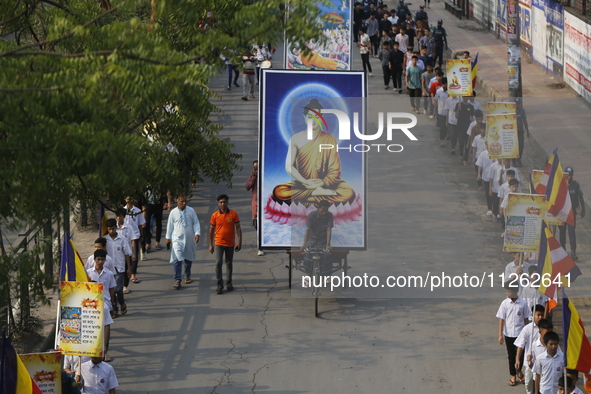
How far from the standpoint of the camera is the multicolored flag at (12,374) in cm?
871

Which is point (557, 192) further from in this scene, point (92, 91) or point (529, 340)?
point (92, 91)

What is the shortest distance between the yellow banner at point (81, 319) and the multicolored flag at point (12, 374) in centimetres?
137

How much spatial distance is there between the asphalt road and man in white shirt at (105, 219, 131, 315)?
31 centimetres

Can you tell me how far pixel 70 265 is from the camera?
11.1 m

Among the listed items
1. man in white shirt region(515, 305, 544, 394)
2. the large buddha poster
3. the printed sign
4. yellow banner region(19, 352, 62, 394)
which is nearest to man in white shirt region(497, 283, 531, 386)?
man in white shirt region(515, 305, 544, 394)

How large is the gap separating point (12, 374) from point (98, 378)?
1.40 metres

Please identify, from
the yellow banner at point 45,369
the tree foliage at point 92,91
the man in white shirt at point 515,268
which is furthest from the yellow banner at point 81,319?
the man in white shirt at point 515,268

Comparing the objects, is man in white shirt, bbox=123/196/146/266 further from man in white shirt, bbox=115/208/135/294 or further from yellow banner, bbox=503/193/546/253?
yellow banner, bbox=503/193/546/253

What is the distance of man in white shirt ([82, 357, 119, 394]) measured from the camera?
10.1 meters

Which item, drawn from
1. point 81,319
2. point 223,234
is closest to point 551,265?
point 223,234

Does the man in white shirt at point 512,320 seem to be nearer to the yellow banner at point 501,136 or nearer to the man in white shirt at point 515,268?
the man in white shirt at point 515,268

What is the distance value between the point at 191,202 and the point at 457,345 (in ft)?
24.7

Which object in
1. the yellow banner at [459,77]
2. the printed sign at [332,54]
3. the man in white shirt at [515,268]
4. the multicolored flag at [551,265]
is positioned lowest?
the man in white shirt at [515,268]

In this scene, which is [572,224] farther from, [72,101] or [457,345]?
[72,101]
